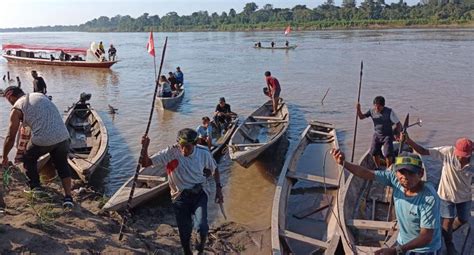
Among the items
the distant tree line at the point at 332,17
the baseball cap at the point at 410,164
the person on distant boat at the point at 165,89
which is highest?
the distant tree line at the point at 332,17

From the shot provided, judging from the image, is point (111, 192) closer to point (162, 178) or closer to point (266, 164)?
point (162, 178)

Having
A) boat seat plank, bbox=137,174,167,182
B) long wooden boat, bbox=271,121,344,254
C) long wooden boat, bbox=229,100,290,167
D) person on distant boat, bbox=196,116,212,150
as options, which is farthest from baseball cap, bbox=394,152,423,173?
person on distant boat, bbox=196,116,212,150

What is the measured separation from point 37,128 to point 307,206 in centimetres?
500

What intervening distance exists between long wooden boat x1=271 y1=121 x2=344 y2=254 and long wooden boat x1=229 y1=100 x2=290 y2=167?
0.86m

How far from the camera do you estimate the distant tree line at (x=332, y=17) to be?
253 ft

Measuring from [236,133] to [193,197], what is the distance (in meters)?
6.06

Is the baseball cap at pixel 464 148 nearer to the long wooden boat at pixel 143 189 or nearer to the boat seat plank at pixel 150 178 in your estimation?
the long wooden boat at pixel 143 189

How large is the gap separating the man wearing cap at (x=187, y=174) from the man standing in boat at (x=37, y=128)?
166 centimetres

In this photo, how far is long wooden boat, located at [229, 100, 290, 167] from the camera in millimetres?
9312

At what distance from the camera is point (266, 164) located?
35.0ft

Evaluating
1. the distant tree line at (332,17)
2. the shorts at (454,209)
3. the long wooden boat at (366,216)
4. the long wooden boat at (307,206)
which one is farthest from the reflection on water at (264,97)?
the distant tree line at (332,17)

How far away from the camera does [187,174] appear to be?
201 inches

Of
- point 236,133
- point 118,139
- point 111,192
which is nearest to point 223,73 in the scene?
point 118,139

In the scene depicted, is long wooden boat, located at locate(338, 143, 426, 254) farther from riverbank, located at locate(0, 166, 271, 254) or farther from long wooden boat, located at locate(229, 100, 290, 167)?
long wooden boat, located at locate(229, 100, 290, 167)
